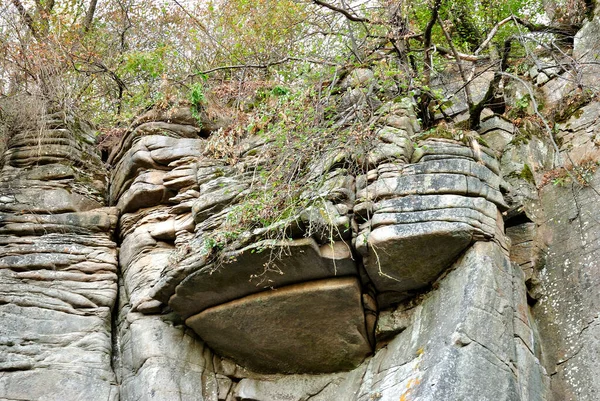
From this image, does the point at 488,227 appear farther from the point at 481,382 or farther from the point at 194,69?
the point at 194,69

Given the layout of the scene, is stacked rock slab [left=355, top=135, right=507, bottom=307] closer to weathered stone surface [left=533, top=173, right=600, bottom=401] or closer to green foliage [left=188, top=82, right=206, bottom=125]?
weathered stone surface [left=533, top=173, right=600, bottom=401]

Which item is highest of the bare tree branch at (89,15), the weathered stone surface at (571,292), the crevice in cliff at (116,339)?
the bare tree branch at (89,15)

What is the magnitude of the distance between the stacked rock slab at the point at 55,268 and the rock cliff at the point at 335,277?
0.09 ft

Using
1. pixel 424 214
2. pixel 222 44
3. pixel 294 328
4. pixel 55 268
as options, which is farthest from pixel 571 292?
pixel 222 44

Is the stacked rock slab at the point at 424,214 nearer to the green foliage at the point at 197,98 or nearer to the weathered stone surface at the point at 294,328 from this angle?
the weathered stone surface at the point at 294,328

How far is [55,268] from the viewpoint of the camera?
31.0 feet

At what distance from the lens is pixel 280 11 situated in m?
11.7

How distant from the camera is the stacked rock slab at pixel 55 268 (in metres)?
8.42

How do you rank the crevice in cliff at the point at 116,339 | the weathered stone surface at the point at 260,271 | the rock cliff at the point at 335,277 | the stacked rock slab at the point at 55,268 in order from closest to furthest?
the rock cliff at the point at 335,277
the weathered stone surface at the point at 260,271
the stacked rock slab at the point at 55,268
the crevice in cliff at the point at 116,339

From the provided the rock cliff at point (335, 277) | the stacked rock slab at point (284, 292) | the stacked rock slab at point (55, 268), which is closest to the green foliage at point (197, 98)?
the rock cliff at point (335, 277)

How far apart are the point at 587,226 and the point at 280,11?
6035mm

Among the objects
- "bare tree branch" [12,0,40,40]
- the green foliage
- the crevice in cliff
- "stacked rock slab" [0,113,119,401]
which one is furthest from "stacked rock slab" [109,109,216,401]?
"bare tree branch" [12,0,40,40]

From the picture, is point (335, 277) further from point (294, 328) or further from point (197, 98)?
point (197, 98)

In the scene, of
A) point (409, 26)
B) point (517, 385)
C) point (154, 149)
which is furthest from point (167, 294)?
point (409, 26)
